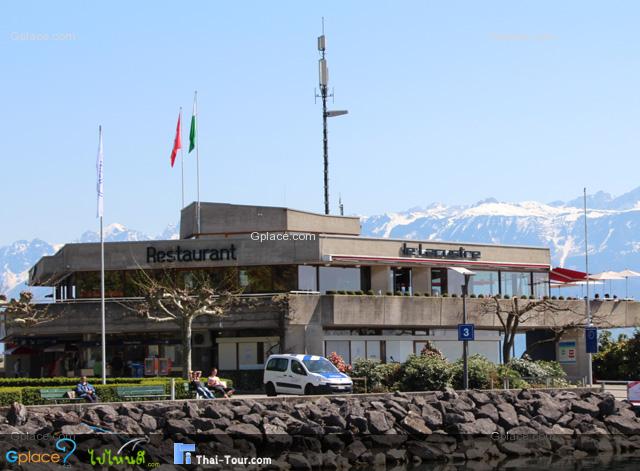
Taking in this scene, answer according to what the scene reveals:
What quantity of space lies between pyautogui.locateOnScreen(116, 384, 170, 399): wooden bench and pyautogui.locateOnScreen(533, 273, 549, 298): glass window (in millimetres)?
33774

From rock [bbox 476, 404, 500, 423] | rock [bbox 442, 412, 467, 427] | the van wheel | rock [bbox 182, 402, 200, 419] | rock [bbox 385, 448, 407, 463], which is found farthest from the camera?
the van wheel

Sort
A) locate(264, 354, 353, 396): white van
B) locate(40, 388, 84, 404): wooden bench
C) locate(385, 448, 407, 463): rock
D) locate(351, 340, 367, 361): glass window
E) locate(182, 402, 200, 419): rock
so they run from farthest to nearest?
1. locate(351, 340, 367, 361): glass window
2. locate(264, 354, 353, 396): white van
3. locate(40, 388, 84, 404): wooden bench
4. locate(182, 402, 200, 419): rock
5. locate(385, 448, 407, 463): rock

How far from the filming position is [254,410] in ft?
147

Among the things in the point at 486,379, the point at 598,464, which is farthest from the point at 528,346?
the point at 598,464

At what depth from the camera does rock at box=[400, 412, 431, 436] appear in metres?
44.9

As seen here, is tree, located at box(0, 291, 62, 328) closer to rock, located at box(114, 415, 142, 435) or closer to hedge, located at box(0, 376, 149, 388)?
hedge, located at box(0, 376, 149, 388)

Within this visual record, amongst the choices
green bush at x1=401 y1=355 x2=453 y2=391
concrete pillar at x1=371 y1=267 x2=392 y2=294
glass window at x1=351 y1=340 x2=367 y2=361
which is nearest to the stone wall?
green bush at x1=401 y1=355 x2=453 y2=391

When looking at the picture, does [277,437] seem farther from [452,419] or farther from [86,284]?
[86,284]

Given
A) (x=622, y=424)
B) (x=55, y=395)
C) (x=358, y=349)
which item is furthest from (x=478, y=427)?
(x=358, y=349)

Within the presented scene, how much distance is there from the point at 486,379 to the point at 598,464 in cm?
1240

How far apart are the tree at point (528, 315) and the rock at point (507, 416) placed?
1527cm

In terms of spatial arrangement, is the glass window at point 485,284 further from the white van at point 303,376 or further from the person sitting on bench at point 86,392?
the person sitting on bench at point 86,392

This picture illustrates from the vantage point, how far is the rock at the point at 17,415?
133 ft

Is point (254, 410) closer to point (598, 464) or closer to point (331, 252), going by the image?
point (598, 464)
